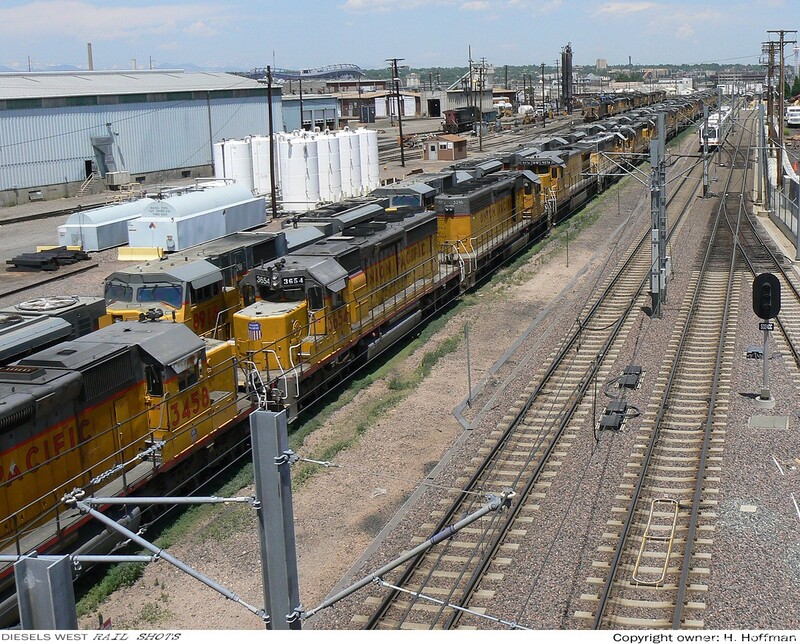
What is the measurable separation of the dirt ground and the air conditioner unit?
40.1 m

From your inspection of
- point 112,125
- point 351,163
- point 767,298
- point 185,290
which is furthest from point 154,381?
point 112,125

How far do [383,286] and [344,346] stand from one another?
3.56 metres

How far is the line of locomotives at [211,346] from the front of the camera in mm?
13391

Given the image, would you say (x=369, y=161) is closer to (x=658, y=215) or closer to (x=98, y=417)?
(x=658, y=215)

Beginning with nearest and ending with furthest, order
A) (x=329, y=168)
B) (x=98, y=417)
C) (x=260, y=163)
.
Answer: (x=98, y=417) → (x=329, y=168) → (x=260, y=163)

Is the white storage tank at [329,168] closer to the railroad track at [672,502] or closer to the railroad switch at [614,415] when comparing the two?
the railroad track at [672,502]

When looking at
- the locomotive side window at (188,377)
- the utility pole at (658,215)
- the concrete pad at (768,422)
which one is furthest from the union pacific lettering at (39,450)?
the utility pole at (658,215)

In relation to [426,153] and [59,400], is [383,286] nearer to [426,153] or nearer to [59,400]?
[59,400]

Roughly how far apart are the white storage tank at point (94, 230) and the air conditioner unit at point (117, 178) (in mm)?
17305

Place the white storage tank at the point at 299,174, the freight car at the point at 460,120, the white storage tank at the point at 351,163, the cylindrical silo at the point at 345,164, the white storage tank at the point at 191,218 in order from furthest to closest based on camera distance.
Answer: the freight car at the point at 460,120 → the white storage tank at the point at 351,163 → the cylindrical silo at the point at 345,164 → the white storage tank at the point at 299,174 → the white storage tank at the point at 191,218

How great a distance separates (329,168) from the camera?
56812mm

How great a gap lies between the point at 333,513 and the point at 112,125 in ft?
170

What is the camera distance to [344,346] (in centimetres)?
2231

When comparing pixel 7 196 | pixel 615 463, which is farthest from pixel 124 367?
pixel 7 196
